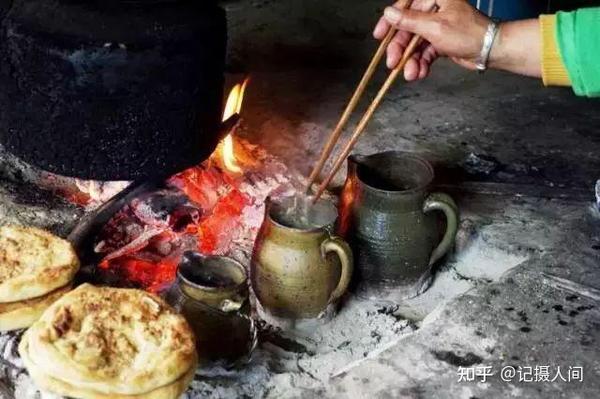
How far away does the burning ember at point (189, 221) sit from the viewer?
8.52ft

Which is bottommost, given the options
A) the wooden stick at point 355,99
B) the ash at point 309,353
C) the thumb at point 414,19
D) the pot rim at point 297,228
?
the ash at point 309,353

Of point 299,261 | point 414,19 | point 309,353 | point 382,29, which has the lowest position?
point 309,353

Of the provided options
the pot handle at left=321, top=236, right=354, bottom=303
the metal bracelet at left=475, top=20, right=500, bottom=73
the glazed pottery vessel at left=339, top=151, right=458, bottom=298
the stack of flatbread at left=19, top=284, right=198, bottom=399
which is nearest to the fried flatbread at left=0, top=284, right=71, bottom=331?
the stack of flatbread at left=19, top=284, right=198, bottom=399

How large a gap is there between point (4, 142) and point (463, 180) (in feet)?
5.15

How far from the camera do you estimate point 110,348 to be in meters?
1.75

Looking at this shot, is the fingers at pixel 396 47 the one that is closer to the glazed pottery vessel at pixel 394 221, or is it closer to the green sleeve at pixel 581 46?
the glazed pottery vessel at pixel 394 221

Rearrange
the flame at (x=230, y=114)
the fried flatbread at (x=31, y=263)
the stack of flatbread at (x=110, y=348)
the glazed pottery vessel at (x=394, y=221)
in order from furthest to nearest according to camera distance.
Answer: the flame at (x=230, y=114)
the glazed pottery vessel at (x=394, y=221)
the fried flatbread at (x=31, y=263)
the stack of flatbread at (x=110, y=348)

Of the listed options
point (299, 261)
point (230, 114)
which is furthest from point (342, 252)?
point (230, 114)

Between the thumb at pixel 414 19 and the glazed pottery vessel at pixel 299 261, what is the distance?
53cm

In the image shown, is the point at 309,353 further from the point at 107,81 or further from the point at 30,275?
the point at 107,81

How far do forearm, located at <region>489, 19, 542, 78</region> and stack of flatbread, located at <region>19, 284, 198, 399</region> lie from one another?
114cm

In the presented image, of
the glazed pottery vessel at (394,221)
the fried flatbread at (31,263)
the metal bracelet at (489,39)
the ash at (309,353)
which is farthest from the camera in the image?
the glazed pottery vessel at (394,221)

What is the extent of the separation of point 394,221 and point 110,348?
968 mm

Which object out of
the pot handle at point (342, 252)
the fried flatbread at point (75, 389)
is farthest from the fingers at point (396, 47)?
the fried flatbread at point (75, 389)
